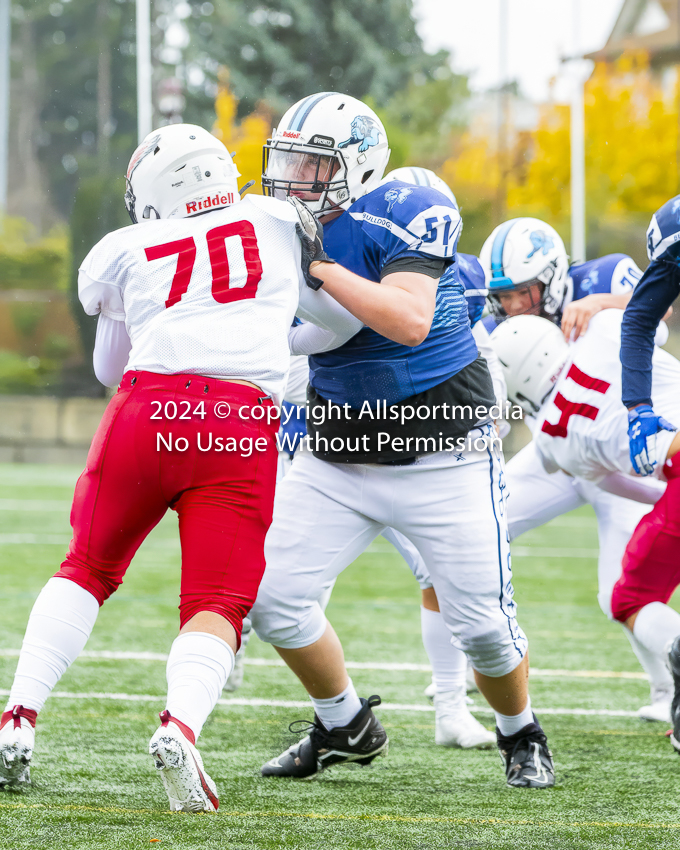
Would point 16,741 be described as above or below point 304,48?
below

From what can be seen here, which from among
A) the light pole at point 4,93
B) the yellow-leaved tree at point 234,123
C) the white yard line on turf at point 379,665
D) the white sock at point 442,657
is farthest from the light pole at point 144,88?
the white sock at point 442,657

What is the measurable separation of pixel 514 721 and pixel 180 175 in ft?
5.25

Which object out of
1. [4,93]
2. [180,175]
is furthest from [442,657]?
[4,93]

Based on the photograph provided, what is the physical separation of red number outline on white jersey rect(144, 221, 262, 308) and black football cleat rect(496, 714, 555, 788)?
4.44ft

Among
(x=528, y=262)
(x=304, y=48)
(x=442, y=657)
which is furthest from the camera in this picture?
(x=304, y=48)

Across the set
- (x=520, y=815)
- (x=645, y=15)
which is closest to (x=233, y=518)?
(x=520, y=815)

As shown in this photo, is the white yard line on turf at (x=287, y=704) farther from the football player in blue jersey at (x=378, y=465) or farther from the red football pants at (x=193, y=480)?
the red football pants at (x=193, y=480)

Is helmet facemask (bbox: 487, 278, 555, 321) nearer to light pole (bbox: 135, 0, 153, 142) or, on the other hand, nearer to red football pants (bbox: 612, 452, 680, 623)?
red football pants (bbox: 612, 452, 680, 623)

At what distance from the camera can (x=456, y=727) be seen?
3250mm

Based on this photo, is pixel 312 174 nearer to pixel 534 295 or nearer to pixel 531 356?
pixel 531 356

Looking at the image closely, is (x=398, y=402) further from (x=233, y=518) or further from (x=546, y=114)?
(x=546, y=114)

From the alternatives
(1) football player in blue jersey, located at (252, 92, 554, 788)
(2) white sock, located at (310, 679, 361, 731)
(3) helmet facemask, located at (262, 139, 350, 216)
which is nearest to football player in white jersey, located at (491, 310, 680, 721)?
(1) football player in blue jersey, located at (252, 92, 554, 788)

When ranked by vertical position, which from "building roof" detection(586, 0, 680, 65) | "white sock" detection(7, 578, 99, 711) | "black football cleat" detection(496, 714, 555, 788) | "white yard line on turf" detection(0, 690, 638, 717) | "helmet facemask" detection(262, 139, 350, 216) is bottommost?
"white yard line on turf" detection(0, 690, 638, 717)

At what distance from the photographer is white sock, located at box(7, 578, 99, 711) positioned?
2314 millimetres
